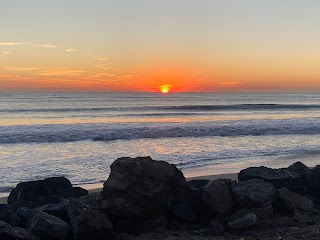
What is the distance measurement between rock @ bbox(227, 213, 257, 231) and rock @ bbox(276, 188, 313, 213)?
35.5 inches

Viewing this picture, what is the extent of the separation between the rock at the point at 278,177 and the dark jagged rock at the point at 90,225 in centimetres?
340

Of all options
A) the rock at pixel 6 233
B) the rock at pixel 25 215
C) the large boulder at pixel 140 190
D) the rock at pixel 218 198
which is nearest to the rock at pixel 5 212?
the rock at pixel 25 215

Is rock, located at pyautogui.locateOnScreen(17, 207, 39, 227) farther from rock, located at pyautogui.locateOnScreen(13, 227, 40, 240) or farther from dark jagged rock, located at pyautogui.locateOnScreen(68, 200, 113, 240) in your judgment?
dark jagged rock, located at pyautogui.locateOnScreen(68, 200, 113, 240)

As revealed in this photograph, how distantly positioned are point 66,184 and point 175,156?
8.26 meters

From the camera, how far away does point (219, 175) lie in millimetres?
12320

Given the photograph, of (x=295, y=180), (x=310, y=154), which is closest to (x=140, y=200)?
(x=295, y=180)

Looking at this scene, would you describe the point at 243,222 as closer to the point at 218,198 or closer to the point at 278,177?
the point at 218,198

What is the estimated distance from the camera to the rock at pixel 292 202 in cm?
730

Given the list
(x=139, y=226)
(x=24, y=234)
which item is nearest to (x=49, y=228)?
(x=24, y=234)

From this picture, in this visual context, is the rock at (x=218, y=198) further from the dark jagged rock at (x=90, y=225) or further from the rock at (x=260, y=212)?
the dark jagged rock at (x=90, y=225)

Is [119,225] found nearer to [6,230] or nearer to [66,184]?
[6,230]

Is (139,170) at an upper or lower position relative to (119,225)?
upper

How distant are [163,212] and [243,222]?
1.28m

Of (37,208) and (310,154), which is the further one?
(310,154)
